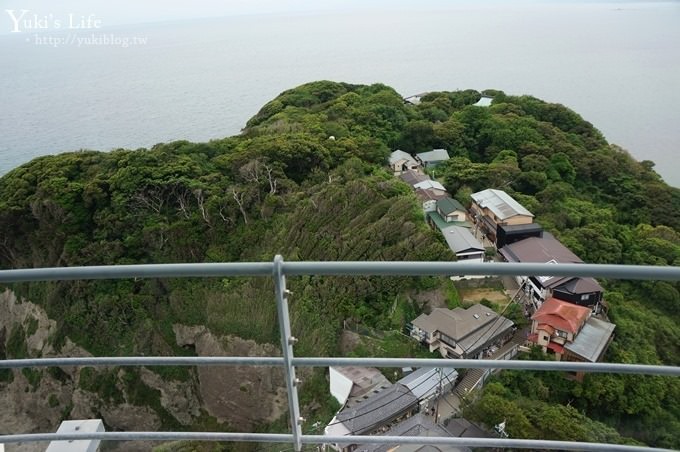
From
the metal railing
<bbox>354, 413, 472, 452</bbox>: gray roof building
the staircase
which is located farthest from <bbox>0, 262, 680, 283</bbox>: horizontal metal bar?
the staircase

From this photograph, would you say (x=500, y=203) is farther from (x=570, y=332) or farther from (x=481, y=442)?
(x=481, y=442)

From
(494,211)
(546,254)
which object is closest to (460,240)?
(494,211)

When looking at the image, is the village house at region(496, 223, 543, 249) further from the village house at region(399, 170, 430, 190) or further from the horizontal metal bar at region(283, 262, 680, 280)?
the horizontal metal bar at region(283, 262, 680, 280)

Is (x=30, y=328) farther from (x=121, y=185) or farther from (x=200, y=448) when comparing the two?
(x=200, y=448)

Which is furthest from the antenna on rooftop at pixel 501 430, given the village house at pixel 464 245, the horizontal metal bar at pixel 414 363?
the horizontal metal bar at pixel 414 363

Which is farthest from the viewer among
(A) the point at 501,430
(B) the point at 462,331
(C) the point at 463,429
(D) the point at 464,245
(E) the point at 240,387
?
(D) the point at 464,245

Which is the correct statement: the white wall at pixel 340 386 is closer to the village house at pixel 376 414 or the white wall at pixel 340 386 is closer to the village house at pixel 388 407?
the village house at pixel 388 407
